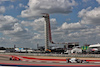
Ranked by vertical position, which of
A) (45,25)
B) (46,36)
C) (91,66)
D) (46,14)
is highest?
(46,14)

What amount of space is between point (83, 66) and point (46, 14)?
99601 mm

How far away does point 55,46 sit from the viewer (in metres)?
163

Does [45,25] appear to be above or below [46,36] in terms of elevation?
above

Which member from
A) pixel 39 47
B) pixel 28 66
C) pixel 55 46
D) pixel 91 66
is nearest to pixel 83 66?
pixel 91 66

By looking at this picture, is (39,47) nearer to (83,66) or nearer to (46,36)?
(46,36)

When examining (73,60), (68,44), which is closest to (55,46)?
(68,44)

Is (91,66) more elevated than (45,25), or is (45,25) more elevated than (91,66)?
(45,25)

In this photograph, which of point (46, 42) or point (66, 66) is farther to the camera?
point (46, 42)

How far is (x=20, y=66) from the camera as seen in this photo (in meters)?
22.4

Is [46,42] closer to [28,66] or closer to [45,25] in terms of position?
[45,25]

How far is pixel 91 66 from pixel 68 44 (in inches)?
6096

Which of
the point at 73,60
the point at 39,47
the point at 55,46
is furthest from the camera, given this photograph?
the point at 39,47

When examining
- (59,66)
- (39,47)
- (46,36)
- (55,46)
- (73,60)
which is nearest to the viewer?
(59,66)

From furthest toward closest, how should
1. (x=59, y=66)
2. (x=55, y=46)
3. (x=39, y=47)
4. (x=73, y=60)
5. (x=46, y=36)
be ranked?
(x=39, y=47) < (x=55, y=46) < (x=46, y=36) < (x=73, y=60) < (x=59, y=66)
